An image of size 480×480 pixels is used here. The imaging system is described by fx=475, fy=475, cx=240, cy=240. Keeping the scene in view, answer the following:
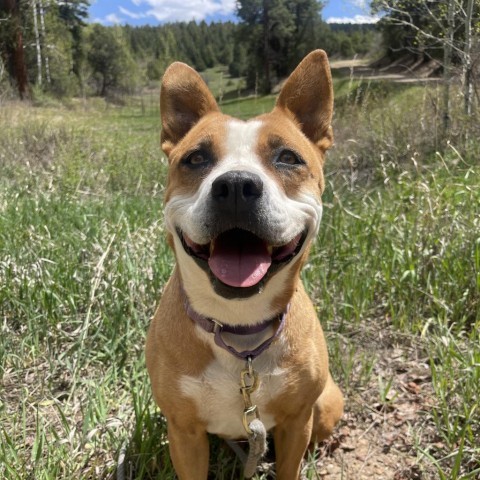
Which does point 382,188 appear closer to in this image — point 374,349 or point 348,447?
point 374,349

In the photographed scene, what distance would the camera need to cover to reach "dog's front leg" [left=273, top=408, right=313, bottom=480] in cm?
210

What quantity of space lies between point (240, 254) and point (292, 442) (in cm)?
94

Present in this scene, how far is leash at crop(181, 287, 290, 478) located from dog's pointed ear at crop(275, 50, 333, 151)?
3.07ft

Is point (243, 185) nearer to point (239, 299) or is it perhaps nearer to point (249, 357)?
point (239, 299)

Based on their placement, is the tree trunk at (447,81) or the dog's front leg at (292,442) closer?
the dog's front leg at (292,442)

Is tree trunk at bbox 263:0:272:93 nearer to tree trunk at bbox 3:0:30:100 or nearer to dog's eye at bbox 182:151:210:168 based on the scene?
tree trunk at bbox 3:0:30:100

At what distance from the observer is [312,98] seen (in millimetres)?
2307

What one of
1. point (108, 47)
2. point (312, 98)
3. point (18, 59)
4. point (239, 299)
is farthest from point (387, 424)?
point (108, 47)

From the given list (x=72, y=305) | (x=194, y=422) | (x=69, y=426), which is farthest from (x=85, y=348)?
(x=194, y=422)

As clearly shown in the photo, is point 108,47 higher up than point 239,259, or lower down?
higher up

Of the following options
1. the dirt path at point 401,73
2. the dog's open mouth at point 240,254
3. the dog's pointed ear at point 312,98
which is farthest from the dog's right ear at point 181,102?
the dirt path at point 401,73

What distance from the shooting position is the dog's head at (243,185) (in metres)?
1.68

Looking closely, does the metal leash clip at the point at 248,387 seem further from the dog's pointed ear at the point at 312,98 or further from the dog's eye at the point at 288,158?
the dog's pointed ear at the point at 312,98

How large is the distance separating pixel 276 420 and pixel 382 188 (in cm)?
371
